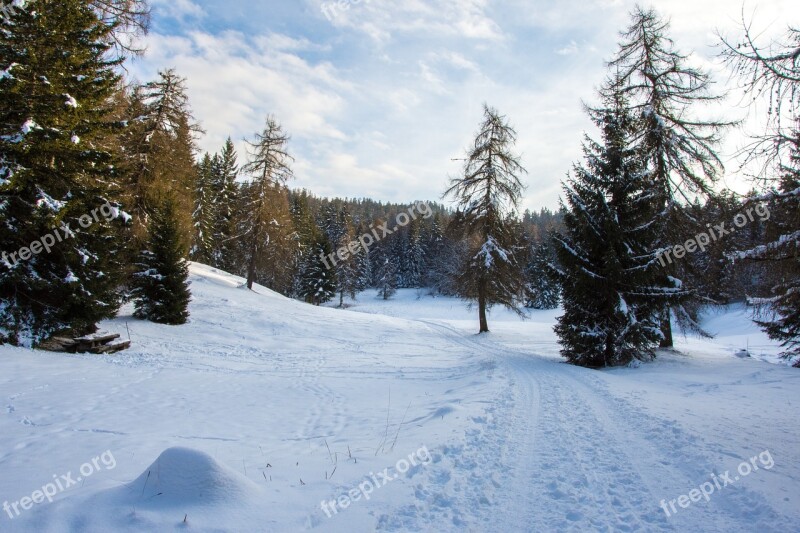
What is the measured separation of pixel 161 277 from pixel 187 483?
13828 mm

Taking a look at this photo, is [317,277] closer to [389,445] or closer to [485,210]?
[485,210]

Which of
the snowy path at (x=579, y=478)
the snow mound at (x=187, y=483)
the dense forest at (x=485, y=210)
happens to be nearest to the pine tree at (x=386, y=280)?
the dense forest at (x=485, y=210)

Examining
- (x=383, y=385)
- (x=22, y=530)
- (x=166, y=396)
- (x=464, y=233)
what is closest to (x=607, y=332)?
(x=383, y=385)

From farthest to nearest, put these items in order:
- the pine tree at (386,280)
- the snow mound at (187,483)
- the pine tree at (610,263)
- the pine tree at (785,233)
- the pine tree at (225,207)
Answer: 1. the pine tree at (386,280)
2. the pine tree at (225,207)
3. the pine tree at (610,263)
4. the pine tree at (785,233)
5. the snow mound at (187,483)

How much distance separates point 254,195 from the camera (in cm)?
2730

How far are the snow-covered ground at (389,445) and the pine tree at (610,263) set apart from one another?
128 centimetres

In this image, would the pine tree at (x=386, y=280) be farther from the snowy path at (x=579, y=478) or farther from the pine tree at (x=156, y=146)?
the snowy path at (x=579, y=478)

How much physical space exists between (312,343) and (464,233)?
11043mm

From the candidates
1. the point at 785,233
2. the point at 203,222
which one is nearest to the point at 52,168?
the point at 785,233

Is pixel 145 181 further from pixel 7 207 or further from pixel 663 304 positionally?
pixel 663 304

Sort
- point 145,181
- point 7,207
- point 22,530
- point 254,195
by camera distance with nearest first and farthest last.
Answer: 1. point 22,530
2. point 7,207
3. point 145,181
4. point 254,195

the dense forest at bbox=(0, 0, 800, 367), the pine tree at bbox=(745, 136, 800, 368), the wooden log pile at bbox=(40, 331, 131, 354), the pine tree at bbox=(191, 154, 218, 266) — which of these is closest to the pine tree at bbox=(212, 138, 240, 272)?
the pine tree at bbox=(191, 154, 218, 266)

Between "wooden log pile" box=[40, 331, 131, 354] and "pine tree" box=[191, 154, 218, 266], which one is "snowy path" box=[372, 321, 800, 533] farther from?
"pine tree" box=[191, 154, 218, 266]

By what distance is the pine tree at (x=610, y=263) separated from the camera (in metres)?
12.1
